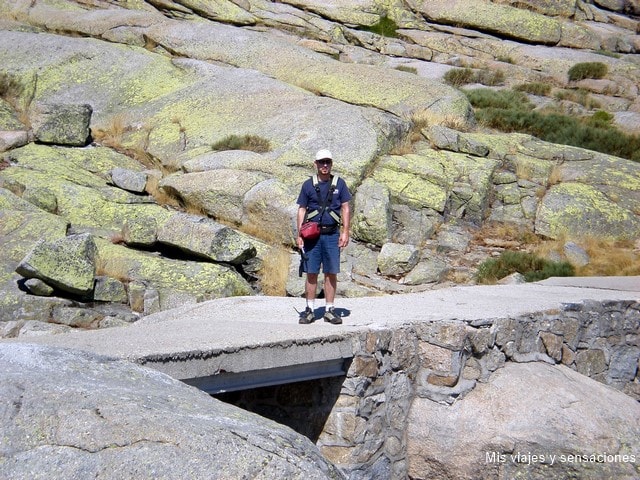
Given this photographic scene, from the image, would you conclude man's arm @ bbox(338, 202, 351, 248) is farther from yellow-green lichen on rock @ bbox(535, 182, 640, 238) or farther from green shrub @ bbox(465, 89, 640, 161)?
green shrub @ bbox(465, 89, 640, 161)

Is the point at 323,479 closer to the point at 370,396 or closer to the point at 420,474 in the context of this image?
the point at 370,396

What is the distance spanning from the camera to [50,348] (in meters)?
4.18

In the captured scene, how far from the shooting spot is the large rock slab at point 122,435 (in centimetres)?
324

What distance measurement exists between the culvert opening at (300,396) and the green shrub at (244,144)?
8.67 m

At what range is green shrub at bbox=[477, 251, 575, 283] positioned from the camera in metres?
12.7

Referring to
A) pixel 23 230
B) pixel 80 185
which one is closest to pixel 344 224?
pixel 23 230

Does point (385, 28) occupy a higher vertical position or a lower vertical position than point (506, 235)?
higher

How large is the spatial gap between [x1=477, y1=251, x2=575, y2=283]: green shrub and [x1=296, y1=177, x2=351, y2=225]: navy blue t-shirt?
5.84 metres

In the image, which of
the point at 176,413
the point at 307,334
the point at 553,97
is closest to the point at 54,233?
the point at 307,334

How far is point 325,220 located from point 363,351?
1344mm

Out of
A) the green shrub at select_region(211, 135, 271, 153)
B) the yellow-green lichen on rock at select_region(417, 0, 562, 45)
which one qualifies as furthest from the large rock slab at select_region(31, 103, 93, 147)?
the yellow-green lichen on rock at select_region(417, 0, 562, 45)

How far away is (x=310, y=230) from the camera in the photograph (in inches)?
289

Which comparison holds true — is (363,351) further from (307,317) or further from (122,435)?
(122,435)

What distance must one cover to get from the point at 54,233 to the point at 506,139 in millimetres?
10119
